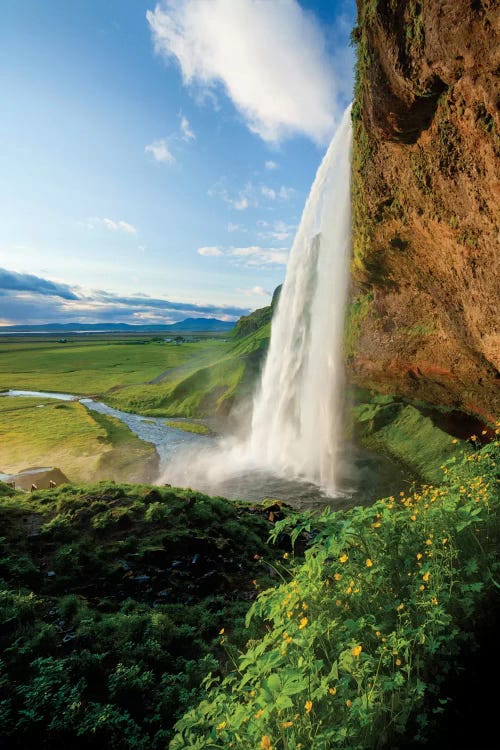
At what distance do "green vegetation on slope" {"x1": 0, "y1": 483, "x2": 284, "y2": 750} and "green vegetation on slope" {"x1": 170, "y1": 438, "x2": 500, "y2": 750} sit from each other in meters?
1.06

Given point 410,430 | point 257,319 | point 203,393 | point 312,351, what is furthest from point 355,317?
point 257,319

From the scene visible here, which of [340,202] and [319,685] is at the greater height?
[340,202]

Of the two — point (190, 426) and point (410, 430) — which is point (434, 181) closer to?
point (410, 430)

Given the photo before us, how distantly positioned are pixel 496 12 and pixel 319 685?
9.70 meters

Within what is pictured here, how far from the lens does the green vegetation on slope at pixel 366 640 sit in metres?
2.99

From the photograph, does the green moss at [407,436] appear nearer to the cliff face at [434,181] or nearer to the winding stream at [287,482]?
the winding stream at [287,482]

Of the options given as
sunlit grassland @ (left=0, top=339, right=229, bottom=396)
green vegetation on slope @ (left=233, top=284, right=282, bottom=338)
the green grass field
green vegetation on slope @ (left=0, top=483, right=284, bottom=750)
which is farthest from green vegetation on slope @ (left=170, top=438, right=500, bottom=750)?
green vegetation on slope @ (left=233, top=284, right=282, bottom=338)

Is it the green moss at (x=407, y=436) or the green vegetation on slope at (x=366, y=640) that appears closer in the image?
the green vegetation on slope at (x=366, y=640)

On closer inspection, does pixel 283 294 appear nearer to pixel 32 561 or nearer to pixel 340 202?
pixel 340 202

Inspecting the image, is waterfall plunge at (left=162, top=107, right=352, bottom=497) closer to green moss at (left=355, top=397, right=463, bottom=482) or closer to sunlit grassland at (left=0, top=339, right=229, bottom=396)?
green moss at (left=355, top=397, right=463, bottom=482)

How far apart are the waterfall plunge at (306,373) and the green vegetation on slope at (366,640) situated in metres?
13.4

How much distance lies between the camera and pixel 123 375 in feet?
224

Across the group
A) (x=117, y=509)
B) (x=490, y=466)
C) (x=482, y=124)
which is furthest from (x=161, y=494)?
(x=482, y=124)

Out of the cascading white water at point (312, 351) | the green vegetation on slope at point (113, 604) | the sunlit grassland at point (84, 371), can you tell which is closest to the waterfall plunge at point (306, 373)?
the cascading white water at point (312, 351)
